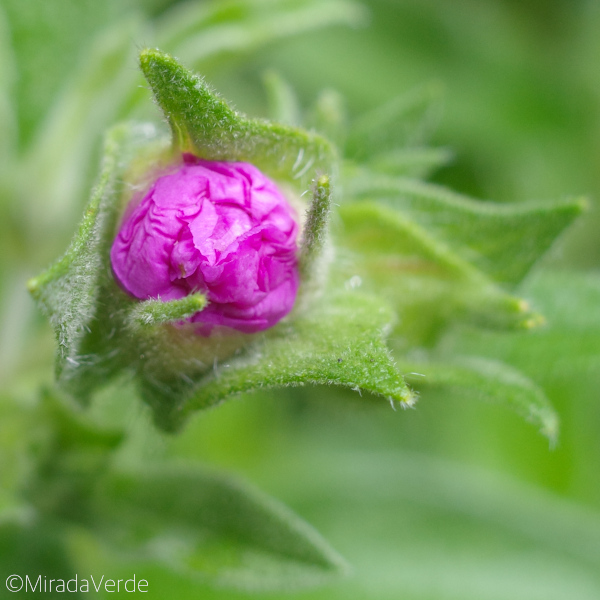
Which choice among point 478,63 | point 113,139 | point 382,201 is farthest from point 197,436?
point 478,63

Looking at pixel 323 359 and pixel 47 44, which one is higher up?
pixel 47 44

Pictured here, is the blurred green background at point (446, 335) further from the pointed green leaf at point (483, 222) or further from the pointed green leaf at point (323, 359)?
the pointed green leaf at point (323, 359)

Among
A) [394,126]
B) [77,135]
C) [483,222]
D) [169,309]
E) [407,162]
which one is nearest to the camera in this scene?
[169,309]

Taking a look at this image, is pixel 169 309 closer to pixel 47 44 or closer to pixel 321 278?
pixel 321 278

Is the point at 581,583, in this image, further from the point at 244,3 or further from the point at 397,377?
the point at 244,3

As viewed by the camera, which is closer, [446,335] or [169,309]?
[169,309]

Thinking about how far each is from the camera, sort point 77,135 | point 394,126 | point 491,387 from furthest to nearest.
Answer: point 77,135
point 394,126
point 491,387

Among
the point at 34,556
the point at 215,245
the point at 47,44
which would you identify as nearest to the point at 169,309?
the point at 215,245

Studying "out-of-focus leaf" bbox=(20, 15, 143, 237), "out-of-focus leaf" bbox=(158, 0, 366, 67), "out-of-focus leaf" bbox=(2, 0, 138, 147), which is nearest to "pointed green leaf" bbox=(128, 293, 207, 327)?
"out-of-focus leaf" bbox=(20, 15, 143, 237)
